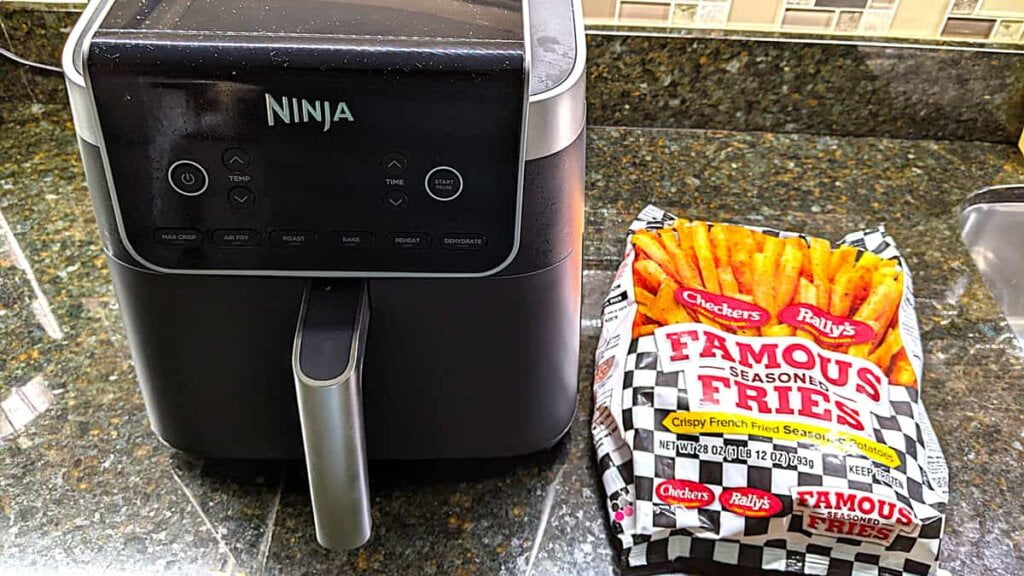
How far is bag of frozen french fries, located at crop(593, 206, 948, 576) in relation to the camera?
2.00ft

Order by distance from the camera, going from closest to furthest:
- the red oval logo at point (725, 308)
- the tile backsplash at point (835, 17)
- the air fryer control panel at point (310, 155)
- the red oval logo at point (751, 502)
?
the air fryer control panel at point (310, 155) → the red oval logo at point (751, 502) → the red oval logo at point (725, 308) → the tile backsplash at point (835, 17)

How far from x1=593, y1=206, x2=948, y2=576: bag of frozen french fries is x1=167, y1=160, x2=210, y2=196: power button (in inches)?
12.5

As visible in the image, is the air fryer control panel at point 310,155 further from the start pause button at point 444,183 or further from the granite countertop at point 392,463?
the granite countertop at point 392,463

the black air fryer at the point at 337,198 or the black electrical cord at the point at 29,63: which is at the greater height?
the black air fryer at the point at 337,198

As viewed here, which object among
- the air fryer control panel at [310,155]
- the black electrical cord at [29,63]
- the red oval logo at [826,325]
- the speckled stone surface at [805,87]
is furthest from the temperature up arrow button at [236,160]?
the black electrical cord at [29,63]

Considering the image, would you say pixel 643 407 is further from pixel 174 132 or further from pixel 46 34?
pixel 46 34

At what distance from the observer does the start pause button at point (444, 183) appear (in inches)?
20.0

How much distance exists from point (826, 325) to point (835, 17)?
1.51 ft

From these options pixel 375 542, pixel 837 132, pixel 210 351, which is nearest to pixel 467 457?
pixel 375 542

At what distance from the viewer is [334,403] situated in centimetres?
50

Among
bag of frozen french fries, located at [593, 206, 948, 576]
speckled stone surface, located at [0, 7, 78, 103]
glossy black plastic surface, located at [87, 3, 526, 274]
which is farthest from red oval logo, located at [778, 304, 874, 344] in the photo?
speckled stone surface, located at [0, 7, 78, 103]

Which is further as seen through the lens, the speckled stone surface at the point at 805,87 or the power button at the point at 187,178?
the speckled stone surface at the point at 805,87

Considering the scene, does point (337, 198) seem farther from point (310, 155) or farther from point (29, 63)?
point (29, 63)

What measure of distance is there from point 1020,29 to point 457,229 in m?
0.80
